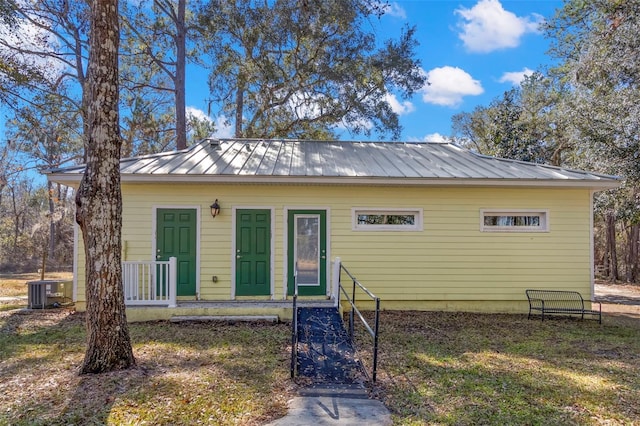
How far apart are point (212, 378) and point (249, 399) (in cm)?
68

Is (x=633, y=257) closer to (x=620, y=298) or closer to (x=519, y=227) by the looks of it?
(x=620, y=298)

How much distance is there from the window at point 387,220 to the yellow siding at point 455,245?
0.11 meters

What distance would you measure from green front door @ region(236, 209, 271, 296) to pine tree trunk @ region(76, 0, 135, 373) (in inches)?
127

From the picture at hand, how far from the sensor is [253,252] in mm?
7215

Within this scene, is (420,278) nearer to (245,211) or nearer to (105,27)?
(245,211)

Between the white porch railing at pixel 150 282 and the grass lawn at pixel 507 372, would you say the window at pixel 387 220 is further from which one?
the white porch railing at pixel 150 282

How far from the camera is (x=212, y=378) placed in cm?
396

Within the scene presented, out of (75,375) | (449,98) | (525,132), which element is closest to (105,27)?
(75,375)

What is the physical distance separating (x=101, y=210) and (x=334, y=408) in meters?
3.24

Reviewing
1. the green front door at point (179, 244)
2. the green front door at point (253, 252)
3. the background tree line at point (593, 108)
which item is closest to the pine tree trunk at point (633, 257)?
the background tree line at point (593, 108)

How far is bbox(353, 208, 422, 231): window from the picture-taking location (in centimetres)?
736

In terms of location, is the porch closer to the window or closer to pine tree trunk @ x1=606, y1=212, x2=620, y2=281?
the window

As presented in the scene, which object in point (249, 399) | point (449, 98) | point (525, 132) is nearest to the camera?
point (249, 399)

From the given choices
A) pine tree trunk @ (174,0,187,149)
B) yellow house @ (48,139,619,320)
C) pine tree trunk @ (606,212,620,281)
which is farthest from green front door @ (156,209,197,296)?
pine tree trunk @ (606,212,620,281)
